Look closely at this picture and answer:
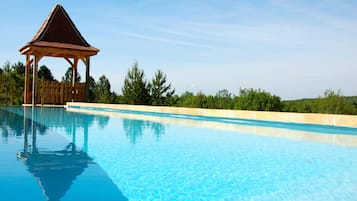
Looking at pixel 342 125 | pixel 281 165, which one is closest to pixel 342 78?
pixel 342 125

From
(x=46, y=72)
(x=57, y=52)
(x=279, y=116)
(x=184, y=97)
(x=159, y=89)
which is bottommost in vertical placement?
(x=279, y=116)

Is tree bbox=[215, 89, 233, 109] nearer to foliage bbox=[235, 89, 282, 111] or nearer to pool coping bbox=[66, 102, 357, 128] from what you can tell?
foliage bbox=[235, 89, 282, 111]

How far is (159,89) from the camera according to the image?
2556 centimetres

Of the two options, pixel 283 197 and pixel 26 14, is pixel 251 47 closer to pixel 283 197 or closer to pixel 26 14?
pixel 26 14

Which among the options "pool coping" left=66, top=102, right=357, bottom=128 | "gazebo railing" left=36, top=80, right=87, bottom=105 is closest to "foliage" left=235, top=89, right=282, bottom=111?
"pool coping" left=66, top=102, right=357, bottom=128

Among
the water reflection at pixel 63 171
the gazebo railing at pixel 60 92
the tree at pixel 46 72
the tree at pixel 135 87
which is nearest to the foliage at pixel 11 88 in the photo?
the gazebo railing at pixel 60 92

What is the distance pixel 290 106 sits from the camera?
17.3m

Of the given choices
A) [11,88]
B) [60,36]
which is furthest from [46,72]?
[60,36]

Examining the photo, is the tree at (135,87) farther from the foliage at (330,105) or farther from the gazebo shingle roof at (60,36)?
the foliage at (330,105)

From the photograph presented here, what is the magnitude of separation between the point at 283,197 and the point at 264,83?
15795 mm

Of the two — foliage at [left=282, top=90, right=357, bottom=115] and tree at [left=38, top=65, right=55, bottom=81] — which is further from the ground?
tree at [left=38, top=65, right=55, bottom=81]

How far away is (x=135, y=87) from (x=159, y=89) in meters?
1.85

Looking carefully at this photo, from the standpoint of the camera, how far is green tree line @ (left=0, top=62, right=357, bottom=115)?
1590cm

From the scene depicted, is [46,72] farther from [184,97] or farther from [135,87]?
[184,97]
